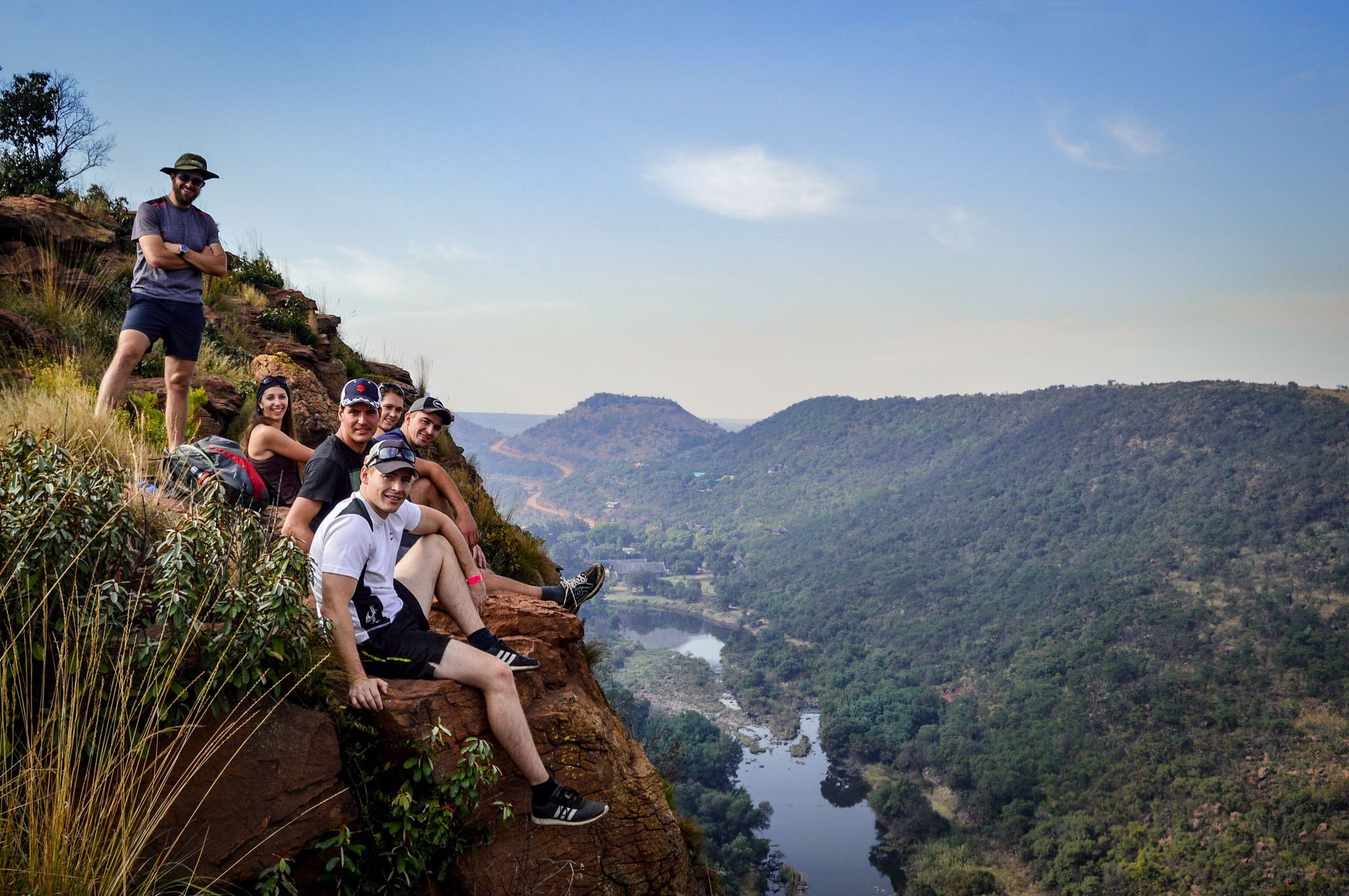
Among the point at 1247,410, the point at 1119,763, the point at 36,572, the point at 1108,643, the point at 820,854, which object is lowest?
the point at 820,854

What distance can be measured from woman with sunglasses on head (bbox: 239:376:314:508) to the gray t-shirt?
972mm

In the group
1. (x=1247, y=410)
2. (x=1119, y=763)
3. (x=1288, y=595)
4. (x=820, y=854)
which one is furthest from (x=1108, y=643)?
(x=1247, y=410)

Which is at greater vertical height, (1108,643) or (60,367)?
(60,367)

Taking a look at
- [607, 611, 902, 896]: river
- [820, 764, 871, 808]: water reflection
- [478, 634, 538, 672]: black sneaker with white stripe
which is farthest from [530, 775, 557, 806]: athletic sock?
[820, 764, 871, 808]: water reflection

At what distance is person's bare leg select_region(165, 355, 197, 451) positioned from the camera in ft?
16.0

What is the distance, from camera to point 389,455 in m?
3.27

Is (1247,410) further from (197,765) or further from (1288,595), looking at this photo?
(197,765)

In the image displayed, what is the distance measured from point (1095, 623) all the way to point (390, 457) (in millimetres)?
78647

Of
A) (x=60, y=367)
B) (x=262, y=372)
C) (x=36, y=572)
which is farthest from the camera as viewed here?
(x=262, y=372)

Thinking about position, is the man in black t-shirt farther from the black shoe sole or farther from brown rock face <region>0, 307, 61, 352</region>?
brown rock face <region>0, 307, 61, 352</region>

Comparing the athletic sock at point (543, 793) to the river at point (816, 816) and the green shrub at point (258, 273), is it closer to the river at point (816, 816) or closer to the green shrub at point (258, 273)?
the green shrub at point (258, 273)

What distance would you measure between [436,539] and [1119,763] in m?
55.3

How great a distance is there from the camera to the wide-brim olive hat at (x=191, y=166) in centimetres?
468

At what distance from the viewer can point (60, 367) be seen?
17.8ft
